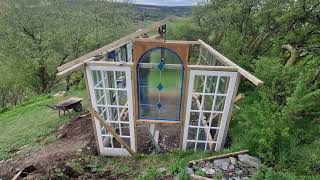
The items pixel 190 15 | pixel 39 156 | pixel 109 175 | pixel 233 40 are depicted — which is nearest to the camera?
pixel 109 175

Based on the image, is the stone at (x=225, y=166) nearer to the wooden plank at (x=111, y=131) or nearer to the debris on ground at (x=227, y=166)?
the debris on ground at (x=227, y=166)

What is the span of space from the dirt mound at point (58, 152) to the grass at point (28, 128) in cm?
48

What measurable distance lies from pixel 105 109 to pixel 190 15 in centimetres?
1580

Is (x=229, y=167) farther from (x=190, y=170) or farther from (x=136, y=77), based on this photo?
(x=136, y=77)

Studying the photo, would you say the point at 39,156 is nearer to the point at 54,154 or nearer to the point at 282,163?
the point at 54,154

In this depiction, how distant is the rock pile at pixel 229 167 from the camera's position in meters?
5.10

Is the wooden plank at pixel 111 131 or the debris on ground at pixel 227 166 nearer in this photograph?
the debris on ground at pixel 227 166

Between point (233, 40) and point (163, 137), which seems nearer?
point (163, 137)

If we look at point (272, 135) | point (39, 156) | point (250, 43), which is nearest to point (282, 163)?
point (272, 135)

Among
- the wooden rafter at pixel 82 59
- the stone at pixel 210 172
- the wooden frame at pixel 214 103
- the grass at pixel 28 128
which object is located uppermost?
the wooden rafter at pixel 82 59

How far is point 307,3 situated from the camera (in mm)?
7277

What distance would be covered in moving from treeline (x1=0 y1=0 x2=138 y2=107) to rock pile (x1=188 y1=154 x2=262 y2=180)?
45.1ft

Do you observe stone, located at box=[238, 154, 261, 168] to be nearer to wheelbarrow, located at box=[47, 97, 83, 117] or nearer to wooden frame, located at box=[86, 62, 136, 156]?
wooden frame, located at box=[86, 62, 136, 156]

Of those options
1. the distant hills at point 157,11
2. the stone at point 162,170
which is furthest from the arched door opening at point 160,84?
the distant hills at point 157,11
